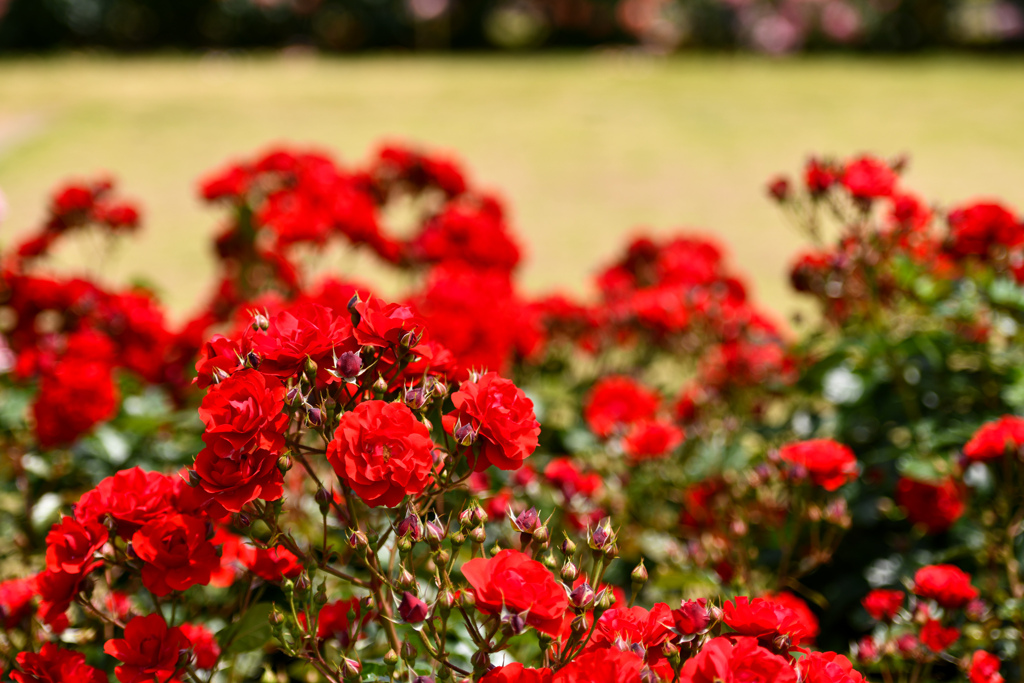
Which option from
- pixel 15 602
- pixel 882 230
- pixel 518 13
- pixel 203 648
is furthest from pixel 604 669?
pixel 518 13

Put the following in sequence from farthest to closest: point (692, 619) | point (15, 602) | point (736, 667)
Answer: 1. point (15, 602)
2. point (692, 619)
3. point (736, 667)

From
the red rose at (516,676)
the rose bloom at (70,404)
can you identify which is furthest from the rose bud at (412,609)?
the rose bloom at (70,404)

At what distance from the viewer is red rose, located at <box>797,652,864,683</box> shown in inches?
41.6

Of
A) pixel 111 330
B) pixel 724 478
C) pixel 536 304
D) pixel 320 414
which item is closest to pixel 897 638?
pixel 724 478

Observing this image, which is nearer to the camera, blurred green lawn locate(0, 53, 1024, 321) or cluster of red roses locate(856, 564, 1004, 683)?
cluster of red roses locate(856, 564, 1004, 683)

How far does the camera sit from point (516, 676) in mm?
1087

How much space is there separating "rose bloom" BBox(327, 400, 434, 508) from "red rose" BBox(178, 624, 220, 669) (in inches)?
19.3

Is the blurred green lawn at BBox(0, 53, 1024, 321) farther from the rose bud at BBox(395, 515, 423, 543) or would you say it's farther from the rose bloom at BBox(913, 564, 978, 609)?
the rose bud at BBox(395, 515, 423, 543)

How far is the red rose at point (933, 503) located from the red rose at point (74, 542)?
1729mm

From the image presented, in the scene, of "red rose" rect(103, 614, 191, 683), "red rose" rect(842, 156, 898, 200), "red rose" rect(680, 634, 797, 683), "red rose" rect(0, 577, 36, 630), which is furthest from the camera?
"red rose" rect(842, 156, 898, 200)

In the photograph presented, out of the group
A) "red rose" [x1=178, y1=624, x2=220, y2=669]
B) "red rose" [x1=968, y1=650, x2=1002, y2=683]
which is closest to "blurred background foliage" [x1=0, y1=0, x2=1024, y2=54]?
"red rose" [x1=968, y1=650, x2=1002, y2=683]

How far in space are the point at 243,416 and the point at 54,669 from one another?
48cm

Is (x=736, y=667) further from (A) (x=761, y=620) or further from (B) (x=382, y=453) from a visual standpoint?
(B) (x=382, y=453)

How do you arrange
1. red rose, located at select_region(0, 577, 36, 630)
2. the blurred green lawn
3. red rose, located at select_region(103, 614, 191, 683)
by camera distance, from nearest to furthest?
red rose, located at select_region(103, 614, 191, 683)
red rose, located at select_region(0, 577, 36, 630)
the blurred green lawn
